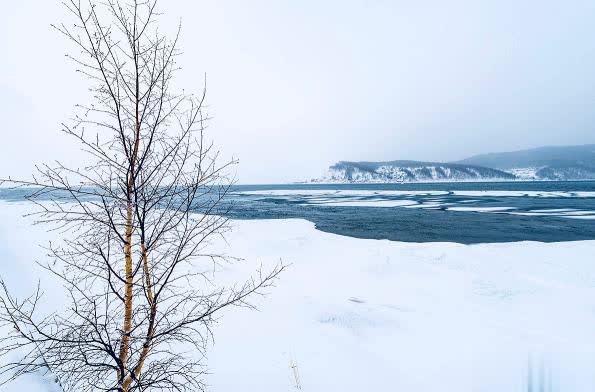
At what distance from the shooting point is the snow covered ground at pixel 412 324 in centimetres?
722

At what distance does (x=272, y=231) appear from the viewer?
23.7m

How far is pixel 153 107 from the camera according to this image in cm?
354

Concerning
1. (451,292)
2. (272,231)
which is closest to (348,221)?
(272,231)

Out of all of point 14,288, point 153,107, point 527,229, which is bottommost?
point 527,229

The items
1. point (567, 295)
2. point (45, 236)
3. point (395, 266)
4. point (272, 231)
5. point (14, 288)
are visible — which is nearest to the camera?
point (567, 295)

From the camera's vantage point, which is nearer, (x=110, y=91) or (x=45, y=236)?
(x=110, y=91)

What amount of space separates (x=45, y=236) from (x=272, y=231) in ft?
48.4

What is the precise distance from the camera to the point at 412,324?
9.41m

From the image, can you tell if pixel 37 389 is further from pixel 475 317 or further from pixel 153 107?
pixel 475 317

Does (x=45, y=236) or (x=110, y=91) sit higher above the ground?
(x=110, y=91)

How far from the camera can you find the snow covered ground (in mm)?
7223

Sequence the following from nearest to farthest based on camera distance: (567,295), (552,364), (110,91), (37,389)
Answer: (110,91), (37,389), (552,364), (567,295)

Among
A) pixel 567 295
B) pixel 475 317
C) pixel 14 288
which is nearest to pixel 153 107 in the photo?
pixel 475 317

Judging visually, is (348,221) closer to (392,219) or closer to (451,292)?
(392,219)
